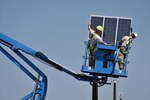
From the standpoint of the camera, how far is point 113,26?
16656 mm

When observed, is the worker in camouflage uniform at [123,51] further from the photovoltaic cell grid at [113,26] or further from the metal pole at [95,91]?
the metal pole at [95,91]

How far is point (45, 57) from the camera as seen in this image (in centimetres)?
1583

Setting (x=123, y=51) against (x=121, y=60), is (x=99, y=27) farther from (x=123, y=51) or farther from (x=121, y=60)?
(x=121, y=60)

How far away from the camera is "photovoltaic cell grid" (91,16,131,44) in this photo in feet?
53.3

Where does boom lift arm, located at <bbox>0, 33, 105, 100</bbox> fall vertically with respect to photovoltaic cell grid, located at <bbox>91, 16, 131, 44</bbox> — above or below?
below

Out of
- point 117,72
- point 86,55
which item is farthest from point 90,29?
point 117,72

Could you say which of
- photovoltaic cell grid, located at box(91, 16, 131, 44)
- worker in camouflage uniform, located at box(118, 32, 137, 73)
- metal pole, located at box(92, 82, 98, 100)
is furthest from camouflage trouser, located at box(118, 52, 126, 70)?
metal pole, located at box(92, 82, 98, 100)

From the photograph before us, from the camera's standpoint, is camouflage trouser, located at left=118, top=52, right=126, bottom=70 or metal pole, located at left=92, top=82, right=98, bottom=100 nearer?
camouflage trouser, located at left=118, top=52, right=126, bottom=70

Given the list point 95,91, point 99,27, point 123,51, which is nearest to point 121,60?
point 123,51

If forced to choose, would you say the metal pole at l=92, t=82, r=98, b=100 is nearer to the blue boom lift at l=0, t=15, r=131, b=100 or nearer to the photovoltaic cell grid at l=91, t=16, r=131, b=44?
the blue boom lift at l=0, t=15, r=131, b=100

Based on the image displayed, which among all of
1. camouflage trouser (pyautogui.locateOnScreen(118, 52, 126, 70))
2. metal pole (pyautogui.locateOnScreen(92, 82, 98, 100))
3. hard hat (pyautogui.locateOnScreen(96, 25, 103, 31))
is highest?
hard hat (pyautogui.locateOnScreen(96, 25, 103, 31))

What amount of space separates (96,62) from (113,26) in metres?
2.12

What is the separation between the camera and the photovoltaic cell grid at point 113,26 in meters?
16.2

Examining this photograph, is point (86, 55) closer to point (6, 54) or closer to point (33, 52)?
point (33, 52)
